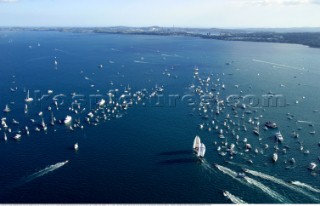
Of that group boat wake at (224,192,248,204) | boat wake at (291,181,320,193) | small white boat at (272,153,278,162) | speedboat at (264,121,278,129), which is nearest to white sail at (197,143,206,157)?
boat wake at (224,192,248,204)

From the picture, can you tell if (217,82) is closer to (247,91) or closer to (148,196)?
(247,91)

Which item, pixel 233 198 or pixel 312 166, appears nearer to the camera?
pixel 233 198

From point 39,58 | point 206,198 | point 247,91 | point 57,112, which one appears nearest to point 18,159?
point 57,112

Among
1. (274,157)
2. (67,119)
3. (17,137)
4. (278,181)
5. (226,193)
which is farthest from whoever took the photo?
(67,119)

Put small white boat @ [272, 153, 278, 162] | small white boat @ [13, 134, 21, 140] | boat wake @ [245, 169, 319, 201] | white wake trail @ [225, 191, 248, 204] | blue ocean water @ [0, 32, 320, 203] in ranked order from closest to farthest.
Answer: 1. white wake trail @ [225, 191, 248, 204]
2. boat wake @ [245, 169, 319, 201]
3. blue ocean water @ [0, 32, 320, 203]
4. small white boat @ [272, 153, 278, 162]
5. small white boat @ [13, 134, 21, 140]

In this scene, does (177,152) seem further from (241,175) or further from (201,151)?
(241,175)

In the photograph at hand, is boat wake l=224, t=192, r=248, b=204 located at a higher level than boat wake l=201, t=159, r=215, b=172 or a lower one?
lower

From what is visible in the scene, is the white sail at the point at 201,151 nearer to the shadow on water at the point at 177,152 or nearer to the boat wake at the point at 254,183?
the shadow on water at the point at 177,152

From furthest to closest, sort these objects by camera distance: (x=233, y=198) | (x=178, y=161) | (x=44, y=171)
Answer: (x=178, y=161) → (x=44, y=171) → (x=233, y=198)

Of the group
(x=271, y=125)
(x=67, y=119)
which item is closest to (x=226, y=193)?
(x=271, y=125)

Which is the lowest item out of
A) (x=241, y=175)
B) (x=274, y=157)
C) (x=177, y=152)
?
(x=241, y=175)

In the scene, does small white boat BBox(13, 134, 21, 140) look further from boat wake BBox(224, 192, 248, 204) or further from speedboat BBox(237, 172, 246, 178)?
speedboat BBox(237, 172, 246, 178)
